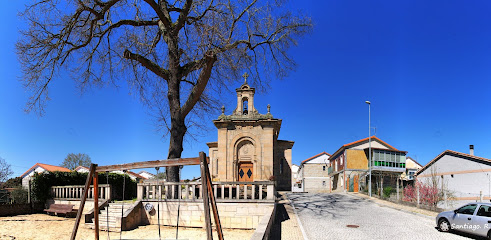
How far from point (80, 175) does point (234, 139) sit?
562 inches

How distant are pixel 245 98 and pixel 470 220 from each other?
25.3m

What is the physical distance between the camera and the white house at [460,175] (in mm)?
25250

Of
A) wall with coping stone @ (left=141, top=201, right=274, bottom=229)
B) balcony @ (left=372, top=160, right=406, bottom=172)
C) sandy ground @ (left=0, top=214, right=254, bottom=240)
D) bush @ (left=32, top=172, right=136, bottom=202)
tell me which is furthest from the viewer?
balcony @ (left=372, top=160, right=406, bottom=172)

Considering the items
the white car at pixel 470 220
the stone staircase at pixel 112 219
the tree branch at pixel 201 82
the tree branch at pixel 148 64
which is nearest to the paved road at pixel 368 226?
the white car at pixel 470 220

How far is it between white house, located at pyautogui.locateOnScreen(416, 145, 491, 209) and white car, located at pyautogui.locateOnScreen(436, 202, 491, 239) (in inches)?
503

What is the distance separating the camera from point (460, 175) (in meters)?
30.7

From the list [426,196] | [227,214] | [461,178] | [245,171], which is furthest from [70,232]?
[461,178]

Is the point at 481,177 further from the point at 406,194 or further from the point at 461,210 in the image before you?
the point at 461,210

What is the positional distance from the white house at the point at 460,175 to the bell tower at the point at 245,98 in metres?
16.9

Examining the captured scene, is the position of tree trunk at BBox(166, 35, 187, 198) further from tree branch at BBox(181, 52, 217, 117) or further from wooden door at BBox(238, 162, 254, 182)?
wooden door at BBox(238, 162, 254, 182)

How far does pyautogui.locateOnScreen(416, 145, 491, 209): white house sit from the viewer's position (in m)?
25.2

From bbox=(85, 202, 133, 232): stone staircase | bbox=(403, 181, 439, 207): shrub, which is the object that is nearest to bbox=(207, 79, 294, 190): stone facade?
bbox=(403, 181, 439, 207): shrub

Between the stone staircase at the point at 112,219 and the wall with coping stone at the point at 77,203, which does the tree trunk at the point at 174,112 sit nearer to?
the stone staircase at the point at 112,219

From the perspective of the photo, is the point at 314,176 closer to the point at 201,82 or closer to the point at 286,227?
the point at 201,82
